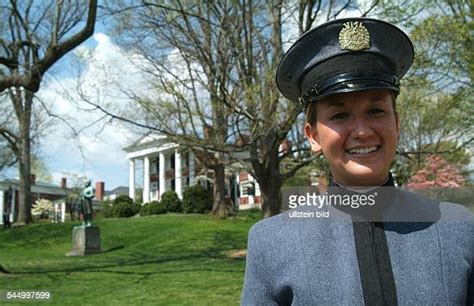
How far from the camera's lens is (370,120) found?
1.34 m

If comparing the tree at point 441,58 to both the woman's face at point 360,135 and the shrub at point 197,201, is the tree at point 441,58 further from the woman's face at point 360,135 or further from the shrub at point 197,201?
the shrub at point 197,201

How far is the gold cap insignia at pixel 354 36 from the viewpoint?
1.41 m

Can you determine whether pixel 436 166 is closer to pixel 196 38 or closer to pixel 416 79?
pixel 416 79

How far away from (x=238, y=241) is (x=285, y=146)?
4.92 meters

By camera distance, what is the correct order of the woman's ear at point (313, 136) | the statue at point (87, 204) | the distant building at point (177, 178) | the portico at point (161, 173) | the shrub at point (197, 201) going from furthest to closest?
1. the portico at point (161, 173)
2. the distant building at point (177, 178)
3. the shrub at point (197, 201)
4. the statue at point (87, 204)
5. the woman's ear at point (313, 136)

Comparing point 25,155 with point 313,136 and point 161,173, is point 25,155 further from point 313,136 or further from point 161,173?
point 161,173

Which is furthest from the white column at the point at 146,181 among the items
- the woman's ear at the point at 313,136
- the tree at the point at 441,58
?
the woman's ear at the point at 313,136

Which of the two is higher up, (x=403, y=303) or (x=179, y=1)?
(x=179, y=1)

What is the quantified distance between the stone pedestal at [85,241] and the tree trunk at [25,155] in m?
2.88

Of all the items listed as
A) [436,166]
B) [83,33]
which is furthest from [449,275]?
[436,166]

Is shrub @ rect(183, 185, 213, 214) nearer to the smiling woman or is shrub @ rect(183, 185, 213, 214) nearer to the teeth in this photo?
the smiling woman

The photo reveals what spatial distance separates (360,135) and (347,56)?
8.8 inches

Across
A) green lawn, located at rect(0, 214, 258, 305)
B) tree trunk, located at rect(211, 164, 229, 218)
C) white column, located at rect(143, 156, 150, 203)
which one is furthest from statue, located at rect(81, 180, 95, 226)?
white column, located at rect(143, 156, 150, 203)

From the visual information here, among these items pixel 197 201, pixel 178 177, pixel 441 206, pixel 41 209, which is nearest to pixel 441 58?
pixel 441 206
